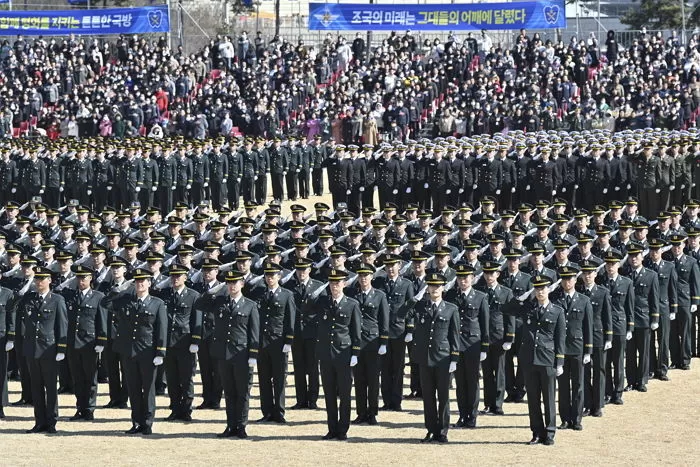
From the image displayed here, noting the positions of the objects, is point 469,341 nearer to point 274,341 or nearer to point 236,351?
point 274,341

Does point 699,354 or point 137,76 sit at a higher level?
point 137,76

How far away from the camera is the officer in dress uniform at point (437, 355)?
48.1 feet

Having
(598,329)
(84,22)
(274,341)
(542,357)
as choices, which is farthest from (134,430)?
(84,22)

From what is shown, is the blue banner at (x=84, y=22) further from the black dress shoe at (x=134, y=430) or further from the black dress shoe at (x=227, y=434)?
the black dress shoe at (x=227, y=434)

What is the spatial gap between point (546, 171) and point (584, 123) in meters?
10.4

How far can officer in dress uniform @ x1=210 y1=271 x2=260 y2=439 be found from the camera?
15.0m

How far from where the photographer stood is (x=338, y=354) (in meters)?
14.9

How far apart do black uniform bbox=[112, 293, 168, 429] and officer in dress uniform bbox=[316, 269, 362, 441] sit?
175cm

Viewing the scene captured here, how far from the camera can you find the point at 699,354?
19.0 meters

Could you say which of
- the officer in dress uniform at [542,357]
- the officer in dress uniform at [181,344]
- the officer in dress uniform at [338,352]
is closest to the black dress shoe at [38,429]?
the officer in dress uniform at [181,344]

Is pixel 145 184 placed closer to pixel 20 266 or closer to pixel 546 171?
pixel 546 171

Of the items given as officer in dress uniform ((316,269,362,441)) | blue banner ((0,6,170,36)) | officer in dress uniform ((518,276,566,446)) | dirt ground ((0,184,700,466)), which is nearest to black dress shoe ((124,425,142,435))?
dirt ground ((0,184,700,466))

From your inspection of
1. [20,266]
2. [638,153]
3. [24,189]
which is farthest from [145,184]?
[20,266]

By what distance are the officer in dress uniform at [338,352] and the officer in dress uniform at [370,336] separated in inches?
11.9
